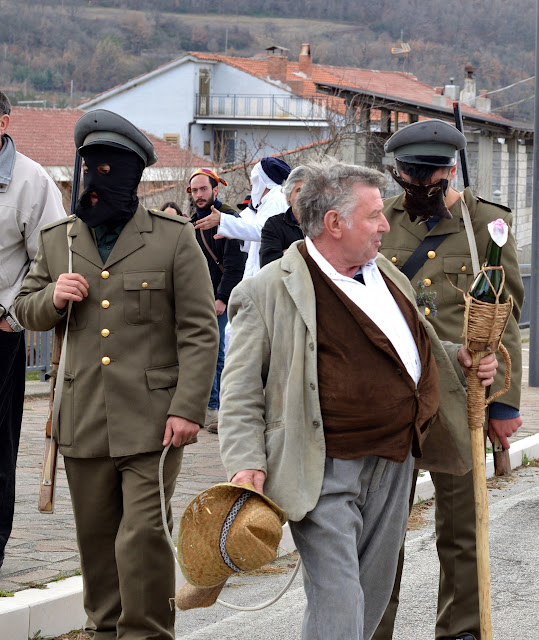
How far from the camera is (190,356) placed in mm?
4551

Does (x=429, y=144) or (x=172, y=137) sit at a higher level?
(x=172, y=137)

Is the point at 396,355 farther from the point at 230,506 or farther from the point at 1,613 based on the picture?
the point at 1,613

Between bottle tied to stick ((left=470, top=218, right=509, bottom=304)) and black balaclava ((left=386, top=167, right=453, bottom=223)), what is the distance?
2.02 feet

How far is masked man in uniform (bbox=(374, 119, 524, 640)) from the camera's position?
4.71 meters

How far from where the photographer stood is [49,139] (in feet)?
186

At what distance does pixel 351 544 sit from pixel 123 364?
1281mm

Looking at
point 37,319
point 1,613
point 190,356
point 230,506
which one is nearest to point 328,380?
point 230,506

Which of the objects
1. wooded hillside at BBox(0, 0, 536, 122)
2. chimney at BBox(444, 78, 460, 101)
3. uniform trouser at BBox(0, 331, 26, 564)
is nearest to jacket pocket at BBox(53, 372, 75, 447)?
uniform trouser at BBox(0, 331, 26, 564)

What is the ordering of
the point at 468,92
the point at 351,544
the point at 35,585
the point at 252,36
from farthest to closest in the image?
the point at 252,36, the point at 468,92, the point at 35,585, the point at 351,544

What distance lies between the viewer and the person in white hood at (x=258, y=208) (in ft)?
28.3

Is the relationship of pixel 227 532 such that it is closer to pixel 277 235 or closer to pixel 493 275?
pixel 493 275

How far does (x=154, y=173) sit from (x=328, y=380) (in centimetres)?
3941

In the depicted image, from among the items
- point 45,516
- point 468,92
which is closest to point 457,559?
point 45,516

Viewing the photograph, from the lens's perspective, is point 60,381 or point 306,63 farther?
point 306,63
